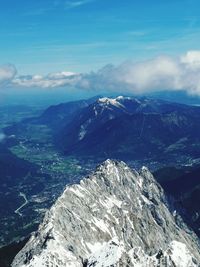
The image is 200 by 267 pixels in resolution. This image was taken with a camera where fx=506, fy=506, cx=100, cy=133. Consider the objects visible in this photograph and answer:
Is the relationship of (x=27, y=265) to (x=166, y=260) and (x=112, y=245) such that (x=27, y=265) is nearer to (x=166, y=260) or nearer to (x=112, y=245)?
(x=112, y=245)

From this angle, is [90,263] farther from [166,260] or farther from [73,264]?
[166,260]

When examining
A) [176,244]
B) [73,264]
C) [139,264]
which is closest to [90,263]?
[73,264]

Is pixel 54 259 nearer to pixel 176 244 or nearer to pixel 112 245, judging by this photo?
pixel 112 245

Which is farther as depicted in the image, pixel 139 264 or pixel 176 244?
pixel 176 244

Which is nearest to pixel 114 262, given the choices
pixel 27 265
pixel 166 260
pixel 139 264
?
pixel 139 264

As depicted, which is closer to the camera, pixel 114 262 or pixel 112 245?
pixel 114 262

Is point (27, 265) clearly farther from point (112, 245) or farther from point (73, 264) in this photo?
point (112, 245)

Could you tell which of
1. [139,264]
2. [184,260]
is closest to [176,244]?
[184,260]
